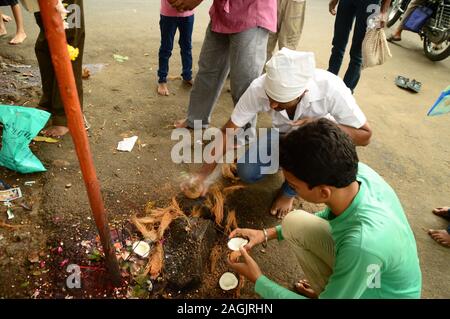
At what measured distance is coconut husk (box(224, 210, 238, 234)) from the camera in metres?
2.35

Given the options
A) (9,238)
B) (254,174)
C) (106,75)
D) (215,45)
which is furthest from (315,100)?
(106,75)

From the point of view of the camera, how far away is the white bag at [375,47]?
3.13 metres

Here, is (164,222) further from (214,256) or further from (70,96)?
(70,96)

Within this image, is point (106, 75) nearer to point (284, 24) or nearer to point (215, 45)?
point (215, 45)

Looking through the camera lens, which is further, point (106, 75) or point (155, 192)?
point (106, 75)

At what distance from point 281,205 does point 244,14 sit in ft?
4.45

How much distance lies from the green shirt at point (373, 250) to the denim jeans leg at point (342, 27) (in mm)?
2496

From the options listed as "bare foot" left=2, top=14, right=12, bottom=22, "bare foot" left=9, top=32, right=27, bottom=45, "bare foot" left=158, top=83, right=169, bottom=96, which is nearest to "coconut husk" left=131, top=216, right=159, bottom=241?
"bare foot" left=158, top=83, right=169, bottom=96

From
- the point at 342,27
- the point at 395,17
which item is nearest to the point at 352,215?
the point at 342,27

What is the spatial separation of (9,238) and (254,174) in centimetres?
163

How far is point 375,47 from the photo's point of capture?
316 centimetres

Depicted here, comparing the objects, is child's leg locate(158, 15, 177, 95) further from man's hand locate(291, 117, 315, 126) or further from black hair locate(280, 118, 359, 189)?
black hair locate(280, 118, 359, 189)

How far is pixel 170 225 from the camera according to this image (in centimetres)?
216

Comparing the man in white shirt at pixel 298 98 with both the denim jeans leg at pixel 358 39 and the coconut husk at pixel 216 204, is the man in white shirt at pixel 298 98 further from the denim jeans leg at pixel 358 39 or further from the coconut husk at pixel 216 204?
the denim jeans leg at pixel 358 39
